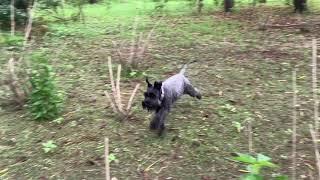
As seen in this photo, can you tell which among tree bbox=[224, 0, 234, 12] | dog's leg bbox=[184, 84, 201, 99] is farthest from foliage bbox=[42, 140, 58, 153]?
tree bbox=[224, 0, 234, 12]

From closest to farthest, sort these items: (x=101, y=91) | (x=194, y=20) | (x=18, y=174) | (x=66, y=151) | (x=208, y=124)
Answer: (x=18, y=174) < (x=66, y=151) < (x=208, y=124) < (x=101, y=91) < (x=194, y=20)

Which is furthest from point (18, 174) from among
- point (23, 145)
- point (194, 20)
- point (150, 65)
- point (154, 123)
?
point (194, 20)

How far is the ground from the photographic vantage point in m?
4.15

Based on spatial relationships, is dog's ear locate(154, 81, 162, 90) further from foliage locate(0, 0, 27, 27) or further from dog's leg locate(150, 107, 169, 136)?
foliage locate(0, 0, 27, 27)

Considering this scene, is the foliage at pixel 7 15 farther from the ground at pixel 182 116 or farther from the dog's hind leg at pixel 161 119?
the dog's hind leg at pixel 161 119

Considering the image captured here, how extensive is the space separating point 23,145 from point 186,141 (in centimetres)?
160

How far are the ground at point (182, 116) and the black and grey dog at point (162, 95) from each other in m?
0.17

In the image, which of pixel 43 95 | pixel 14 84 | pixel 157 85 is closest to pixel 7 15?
pixel 14 84

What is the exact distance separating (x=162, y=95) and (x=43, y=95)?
4.36ft

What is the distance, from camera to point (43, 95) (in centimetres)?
475

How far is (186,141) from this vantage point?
446cm

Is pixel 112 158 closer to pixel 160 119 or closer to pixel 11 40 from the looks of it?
pixel 160 119

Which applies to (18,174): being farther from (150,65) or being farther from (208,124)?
(150,65)

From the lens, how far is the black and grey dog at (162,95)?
4086 mm
